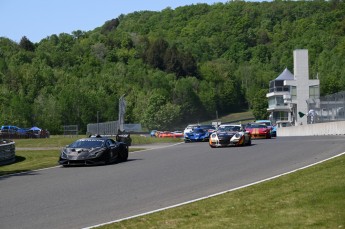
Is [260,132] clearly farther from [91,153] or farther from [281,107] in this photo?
[281,107]

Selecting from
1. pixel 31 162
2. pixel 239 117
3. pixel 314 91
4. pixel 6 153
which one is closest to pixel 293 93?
pixel 314 91

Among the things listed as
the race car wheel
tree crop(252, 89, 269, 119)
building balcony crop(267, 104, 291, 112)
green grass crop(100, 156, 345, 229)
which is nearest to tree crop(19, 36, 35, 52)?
tree crop(252, 89, 269, 119)

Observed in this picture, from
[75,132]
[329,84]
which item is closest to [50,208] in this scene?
[75,132]

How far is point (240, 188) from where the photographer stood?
50.1 ft

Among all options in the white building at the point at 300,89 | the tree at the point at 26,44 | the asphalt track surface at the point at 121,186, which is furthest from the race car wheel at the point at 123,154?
the tree at the point at 26,44

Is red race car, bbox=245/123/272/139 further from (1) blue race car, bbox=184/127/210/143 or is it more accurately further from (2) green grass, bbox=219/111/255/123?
(2) green grass, bbox=219/111/255/123

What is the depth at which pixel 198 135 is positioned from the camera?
4741 cm

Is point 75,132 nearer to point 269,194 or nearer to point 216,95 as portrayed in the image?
point 269,194

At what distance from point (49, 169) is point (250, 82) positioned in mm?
168701

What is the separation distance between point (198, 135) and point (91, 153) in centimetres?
2174

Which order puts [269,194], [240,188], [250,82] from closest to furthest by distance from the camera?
[269,194], [240,188], [250,82]

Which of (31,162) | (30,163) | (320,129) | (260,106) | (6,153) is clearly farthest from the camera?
(260,106)

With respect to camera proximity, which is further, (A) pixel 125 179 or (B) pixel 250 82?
(B) pixel 250 82

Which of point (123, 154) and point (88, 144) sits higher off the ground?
point (88, 144)
